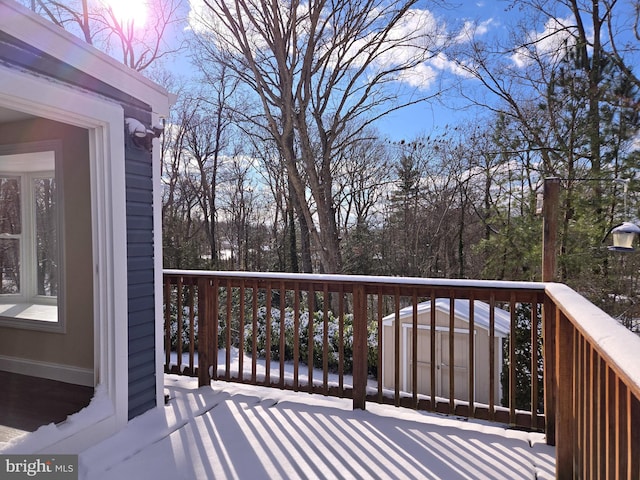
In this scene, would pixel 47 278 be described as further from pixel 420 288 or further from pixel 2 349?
pixel 420 288

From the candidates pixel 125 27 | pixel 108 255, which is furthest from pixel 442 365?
pixel 125 27

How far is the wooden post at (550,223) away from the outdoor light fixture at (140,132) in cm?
256

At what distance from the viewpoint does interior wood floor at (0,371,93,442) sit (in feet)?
7.80

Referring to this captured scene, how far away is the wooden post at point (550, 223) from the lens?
2.52 meters

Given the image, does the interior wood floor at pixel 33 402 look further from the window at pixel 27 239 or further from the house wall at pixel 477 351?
the house wall at pixel 477 351

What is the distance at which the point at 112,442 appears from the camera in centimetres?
225

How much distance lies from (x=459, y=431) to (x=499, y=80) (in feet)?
31.4

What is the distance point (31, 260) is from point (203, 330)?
1863 mm

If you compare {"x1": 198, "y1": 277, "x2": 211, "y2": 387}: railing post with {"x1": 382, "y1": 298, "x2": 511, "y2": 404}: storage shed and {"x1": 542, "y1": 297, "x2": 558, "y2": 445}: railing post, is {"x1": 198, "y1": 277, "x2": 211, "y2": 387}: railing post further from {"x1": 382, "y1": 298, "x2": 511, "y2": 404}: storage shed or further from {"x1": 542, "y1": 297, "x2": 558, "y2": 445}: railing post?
{"x1": 382, "y1": 298, "x2": 511, "y2": 404}: storage shed

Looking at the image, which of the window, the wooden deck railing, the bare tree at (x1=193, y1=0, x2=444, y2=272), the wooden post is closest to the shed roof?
the wooden deck railing

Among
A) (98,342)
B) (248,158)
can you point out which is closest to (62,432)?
(98,342)

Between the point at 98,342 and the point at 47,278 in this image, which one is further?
the point at 47,278

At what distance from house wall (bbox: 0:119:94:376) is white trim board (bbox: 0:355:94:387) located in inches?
1.2

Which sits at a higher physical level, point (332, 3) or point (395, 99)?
point (332, 3)
